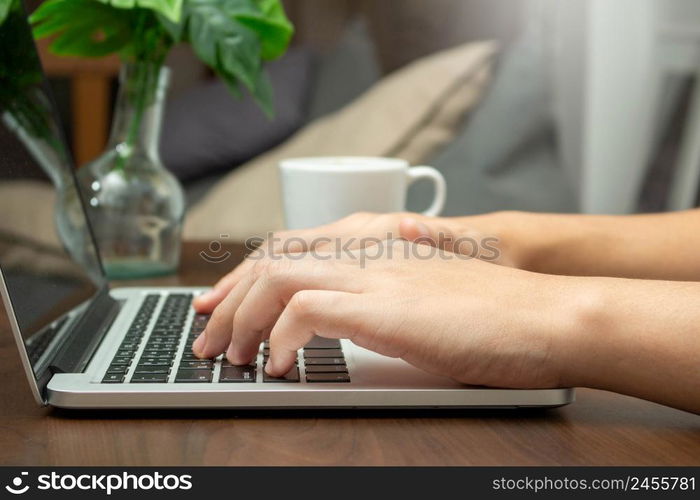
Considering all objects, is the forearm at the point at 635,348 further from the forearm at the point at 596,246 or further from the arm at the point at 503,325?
the forearm at the point at 596,246

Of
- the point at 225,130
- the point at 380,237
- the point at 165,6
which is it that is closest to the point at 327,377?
the point at 380,237

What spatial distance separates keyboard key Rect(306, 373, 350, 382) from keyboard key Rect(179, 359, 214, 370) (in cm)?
6

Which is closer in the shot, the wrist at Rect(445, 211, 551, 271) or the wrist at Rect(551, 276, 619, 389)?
the wrist at Rect(551, 276, 619, 389)

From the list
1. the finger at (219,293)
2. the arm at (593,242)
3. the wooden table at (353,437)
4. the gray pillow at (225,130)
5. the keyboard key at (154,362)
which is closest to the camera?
the wooden table at (353,437)

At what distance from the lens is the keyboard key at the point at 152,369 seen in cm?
53

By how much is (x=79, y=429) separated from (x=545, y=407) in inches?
10.2

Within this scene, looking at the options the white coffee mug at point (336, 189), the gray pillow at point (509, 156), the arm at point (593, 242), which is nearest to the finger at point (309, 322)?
the arm at point (593, 242)

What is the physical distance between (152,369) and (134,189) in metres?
0.43

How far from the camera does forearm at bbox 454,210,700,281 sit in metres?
0.80

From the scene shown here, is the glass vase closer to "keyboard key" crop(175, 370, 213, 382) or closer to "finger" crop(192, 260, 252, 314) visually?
"finger" crop(192, 260, 252, 314)

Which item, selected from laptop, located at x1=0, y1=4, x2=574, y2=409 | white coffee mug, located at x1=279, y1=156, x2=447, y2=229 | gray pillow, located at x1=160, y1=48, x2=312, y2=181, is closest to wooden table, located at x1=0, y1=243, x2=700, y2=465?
laptop, located at x1=0, y1=4, x2=574, y2=409

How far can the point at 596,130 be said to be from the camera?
78.1 inches

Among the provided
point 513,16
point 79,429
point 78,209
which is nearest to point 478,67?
point 513,16

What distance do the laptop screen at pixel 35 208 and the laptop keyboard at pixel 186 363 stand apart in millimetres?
52
